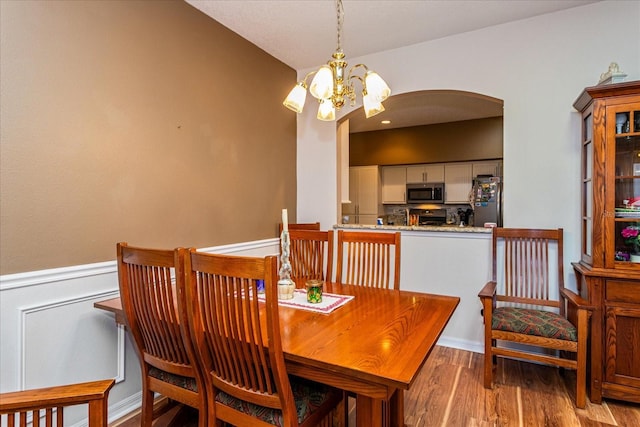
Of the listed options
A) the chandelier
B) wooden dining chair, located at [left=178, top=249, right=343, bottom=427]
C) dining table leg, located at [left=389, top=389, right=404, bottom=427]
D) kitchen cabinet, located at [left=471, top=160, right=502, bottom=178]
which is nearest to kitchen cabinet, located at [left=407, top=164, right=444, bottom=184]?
kitchen cabinet, located at [left=471, top=160, right=502, bottom=178]

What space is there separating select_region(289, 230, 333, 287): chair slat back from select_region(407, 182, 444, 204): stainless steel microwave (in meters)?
3.82

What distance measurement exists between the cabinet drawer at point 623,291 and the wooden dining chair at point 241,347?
1.91 meters

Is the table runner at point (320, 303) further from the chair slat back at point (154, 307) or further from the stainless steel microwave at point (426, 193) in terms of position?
the stainless steel microwave at point (426, 193)

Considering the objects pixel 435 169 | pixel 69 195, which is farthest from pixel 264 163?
pixel 435 169

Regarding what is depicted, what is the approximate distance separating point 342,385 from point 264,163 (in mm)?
2428

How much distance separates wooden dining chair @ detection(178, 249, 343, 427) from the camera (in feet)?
3.89

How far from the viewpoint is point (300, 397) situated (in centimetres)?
140

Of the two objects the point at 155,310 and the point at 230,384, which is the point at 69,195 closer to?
the point at 155,310

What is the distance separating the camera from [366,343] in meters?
1.28

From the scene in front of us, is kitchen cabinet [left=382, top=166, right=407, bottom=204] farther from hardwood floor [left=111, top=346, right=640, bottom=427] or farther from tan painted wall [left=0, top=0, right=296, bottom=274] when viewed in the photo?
hardwood floor [left=111, top=346, right=640, bottom=427]

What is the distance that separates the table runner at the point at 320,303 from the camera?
169 centimetres

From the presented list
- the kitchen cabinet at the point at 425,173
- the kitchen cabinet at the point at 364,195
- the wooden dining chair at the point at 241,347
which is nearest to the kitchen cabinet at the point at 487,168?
the kitchen cabinet at the point at 425,173

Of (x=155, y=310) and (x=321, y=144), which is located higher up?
(x=321, y=144)

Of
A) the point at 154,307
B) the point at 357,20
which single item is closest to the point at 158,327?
the point at 154,307
